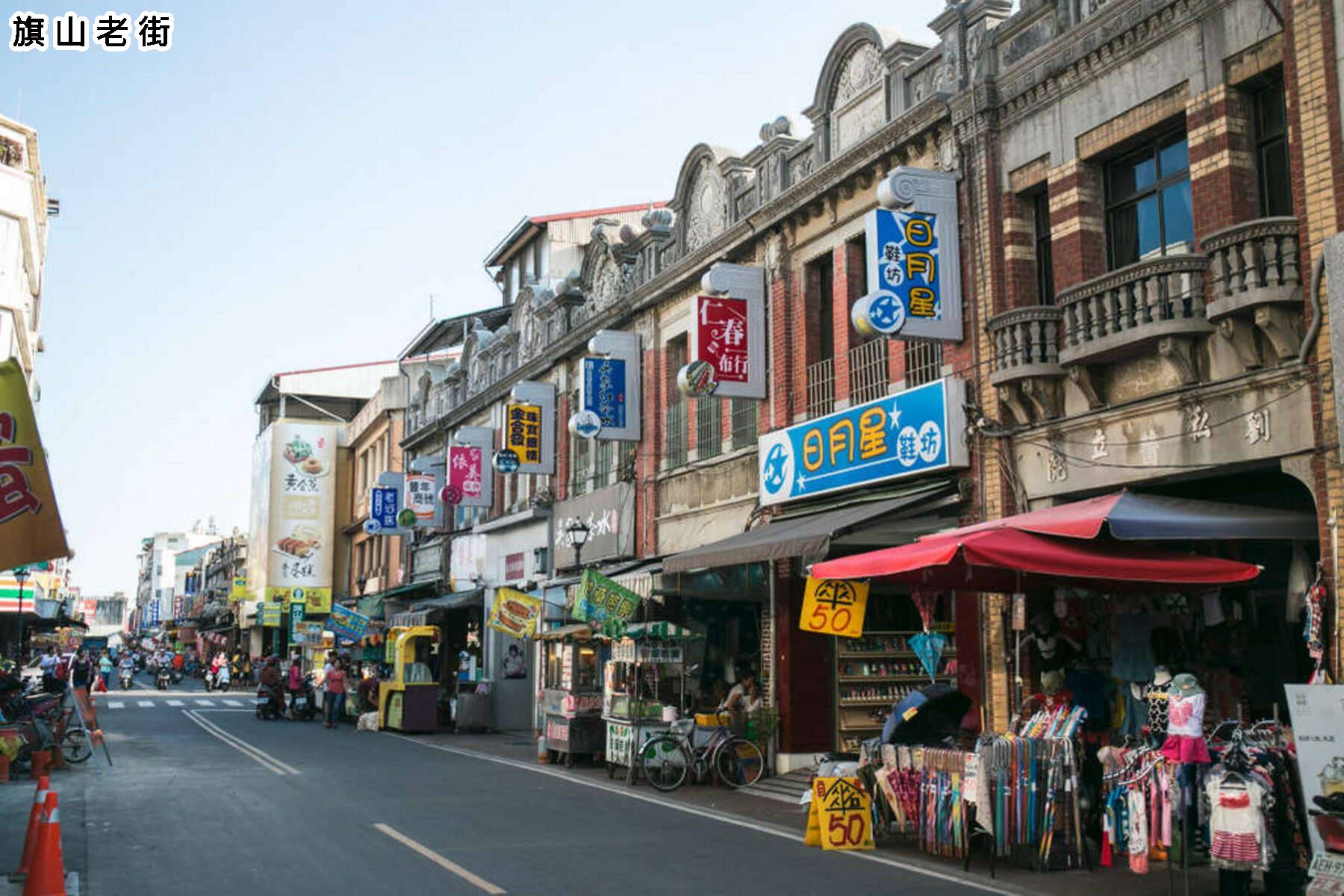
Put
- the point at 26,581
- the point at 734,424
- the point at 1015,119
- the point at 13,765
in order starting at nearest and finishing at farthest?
the point at 1015,119 < the point at 13,765 < the point at 734,424 < the point at 26,581

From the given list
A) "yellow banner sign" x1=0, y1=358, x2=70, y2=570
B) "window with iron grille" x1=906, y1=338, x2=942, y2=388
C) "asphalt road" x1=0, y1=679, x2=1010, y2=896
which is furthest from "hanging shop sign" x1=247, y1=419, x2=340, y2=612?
"yellow banner sign" x1=0, y1=358, x2=70, y2=570

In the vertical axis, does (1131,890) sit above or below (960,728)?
below

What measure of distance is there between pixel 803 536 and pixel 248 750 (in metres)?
13.3

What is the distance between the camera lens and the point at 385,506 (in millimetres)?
41125

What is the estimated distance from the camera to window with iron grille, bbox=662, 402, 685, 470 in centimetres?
2353

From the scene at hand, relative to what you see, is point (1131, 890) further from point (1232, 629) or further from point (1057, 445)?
point (1057, 445)

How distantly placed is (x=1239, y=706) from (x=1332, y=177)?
4948mm

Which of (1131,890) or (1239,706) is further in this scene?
(1239,706)

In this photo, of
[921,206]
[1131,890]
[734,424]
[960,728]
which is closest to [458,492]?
[734,424]

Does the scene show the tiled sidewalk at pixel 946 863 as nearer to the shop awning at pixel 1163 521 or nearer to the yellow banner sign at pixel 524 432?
the shop awning at pixel 1163 521

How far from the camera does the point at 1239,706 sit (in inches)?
472

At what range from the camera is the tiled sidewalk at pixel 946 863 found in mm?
10078

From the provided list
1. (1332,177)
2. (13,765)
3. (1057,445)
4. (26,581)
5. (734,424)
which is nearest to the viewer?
(1332,177)

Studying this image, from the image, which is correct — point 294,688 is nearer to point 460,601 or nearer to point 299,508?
point 460,601
